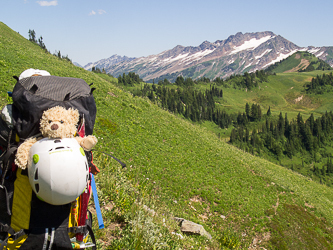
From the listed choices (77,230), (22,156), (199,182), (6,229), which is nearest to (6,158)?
(22,156)

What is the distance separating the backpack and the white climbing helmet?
49 cm

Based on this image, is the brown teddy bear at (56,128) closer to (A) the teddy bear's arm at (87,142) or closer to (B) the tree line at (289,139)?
(A) the teddy bear's arm at (87,142)

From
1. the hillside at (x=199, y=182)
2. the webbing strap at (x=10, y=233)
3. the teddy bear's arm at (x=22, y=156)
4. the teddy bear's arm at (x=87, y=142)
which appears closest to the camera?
the teddy bear's arm at (x=22, y=156)

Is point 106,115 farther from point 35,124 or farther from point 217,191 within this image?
point 35,124

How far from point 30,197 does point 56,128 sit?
103 centimetres

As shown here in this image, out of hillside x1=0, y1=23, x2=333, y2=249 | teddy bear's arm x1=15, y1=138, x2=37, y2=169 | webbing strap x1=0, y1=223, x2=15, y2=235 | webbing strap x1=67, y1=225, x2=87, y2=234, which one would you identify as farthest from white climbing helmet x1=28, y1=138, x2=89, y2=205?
hillside x1=0, y1=23, x2=333, y2=249

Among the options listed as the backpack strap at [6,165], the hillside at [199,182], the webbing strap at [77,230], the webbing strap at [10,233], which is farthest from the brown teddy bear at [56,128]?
the hillside at [199,182]

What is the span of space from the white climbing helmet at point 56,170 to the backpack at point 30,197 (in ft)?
1.60

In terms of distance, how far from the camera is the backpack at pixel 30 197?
3.31 meters

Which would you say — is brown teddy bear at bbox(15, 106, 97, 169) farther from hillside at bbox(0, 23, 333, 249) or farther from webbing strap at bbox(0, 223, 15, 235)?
hillside at bbox(0, 23, 333, 249)

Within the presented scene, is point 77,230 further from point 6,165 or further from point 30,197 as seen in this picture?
point 6,165

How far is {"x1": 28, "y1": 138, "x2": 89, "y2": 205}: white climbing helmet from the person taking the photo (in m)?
2.87

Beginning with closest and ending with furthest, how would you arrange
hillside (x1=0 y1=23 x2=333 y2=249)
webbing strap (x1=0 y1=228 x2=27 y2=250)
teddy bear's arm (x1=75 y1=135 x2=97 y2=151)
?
webbing strap (x1=0 y1=228 x2=27 y2=250)
teddy bear's arm (x1=75 y1=135 x2=97 y2=151)
hillside (x1=0 y1=23 x2=333 y2=249)

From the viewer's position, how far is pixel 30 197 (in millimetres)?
3307
